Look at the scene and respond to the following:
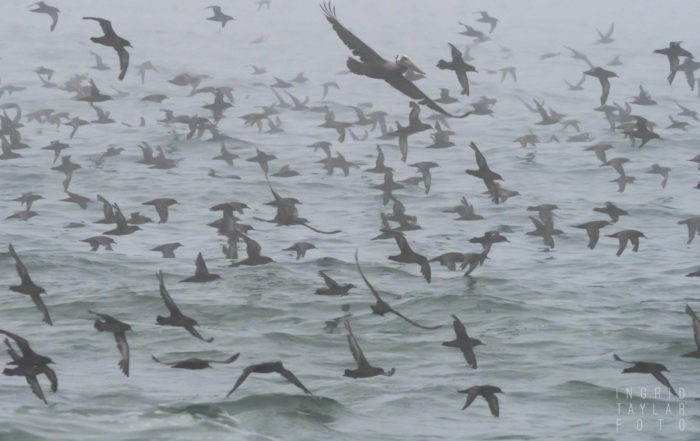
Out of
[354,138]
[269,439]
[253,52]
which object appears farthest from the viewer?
[253,52]

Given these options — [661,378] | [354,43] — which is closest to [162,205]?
[354,43]

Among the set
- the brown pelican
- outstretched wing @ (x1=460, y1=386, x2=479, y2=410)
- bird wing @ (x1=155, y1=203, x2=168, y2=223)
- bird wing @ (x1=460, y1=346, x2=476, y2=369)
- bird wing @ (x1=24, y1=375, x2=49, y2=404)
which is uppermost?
the brown pelican

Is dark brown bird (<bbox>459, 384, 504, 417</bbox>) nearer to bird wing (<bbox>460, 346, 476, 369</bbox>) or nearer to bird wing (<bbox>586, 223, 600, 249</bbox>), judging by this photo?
bird wing (<bbox>460, 346, 476, 369</bbox>)

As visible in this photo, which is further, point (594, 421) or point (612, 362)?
point (612, 362)

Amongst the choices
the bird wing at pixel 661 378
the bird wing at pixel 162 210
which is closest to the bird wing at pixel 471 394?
the bird wing at pixel 661 378

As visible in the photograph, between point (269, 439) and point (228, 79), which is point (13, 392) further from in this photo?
point (228, 79)

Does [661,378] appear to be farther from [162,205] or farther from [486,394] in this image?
[162,205]

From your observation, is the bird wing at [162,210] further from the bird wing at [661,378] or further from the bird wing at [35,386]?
the bird wing at [661,378]

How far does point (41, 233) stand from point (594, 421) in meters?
12.6

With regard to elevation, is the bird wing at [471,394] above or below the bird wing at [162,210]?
above

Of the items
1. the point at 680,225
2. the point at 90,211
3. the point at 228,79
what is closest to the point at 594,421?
the point at 680,225

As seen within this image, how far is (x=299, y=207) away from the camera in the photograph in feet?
88.5

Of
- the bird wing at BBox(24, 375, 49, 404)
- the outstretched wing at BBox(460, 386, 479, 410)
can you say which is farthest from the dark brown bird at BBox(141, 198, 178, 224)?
the outstretched wing at BBox(460, 386, 479, 410)

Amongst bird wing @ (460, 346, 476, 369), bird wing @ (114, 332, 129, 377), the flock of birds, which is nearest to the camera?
the flock of birds
